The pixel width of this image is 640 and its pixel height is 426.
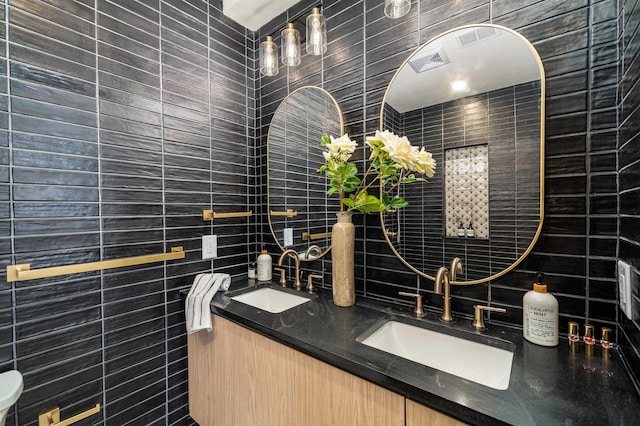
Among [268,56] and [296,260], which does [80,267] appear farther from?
[268,56]

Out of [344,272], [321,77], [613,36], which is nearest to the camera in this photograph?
[613,36]

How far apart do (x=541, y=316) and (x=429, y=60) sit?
3.38 feet

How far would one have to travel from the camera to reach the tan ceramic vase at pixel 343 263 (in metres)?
1.17

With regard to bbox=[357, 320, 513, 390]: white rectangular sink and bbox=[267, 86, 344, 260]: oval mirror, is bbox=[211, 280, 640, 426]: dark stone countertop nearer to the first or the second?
bbox=[357, 320, 513, 390]: white rectangular sink

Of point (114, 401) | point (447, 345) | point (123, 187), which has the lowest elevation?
point (114, 401)

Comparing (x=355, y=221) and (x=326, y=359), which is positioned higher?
(x=355, y=221)

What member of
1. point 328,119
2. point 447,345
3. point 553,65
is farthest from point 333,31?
point 447,345

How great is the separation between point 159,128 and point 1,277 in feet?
2.78

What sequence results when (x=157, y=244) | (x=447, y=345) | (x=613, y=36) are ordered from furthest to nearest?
(x=157, y=244) → (x=447, y=345) → (x=613, y=36)

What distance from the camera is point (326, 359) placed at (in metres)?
0.81

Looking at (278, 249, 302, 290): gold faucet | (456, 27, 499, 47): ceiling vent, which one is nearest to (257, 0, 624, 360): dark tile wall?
(456, 27, 499, 47): ceiling vent

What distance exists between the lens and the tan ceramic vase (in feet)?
3.83

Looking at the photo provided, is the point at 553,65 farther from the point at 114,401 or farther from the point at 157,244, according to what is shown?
the point at 114,401

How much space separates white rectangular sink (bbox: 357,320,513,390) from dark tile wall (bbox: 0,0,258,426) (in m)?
1.07
